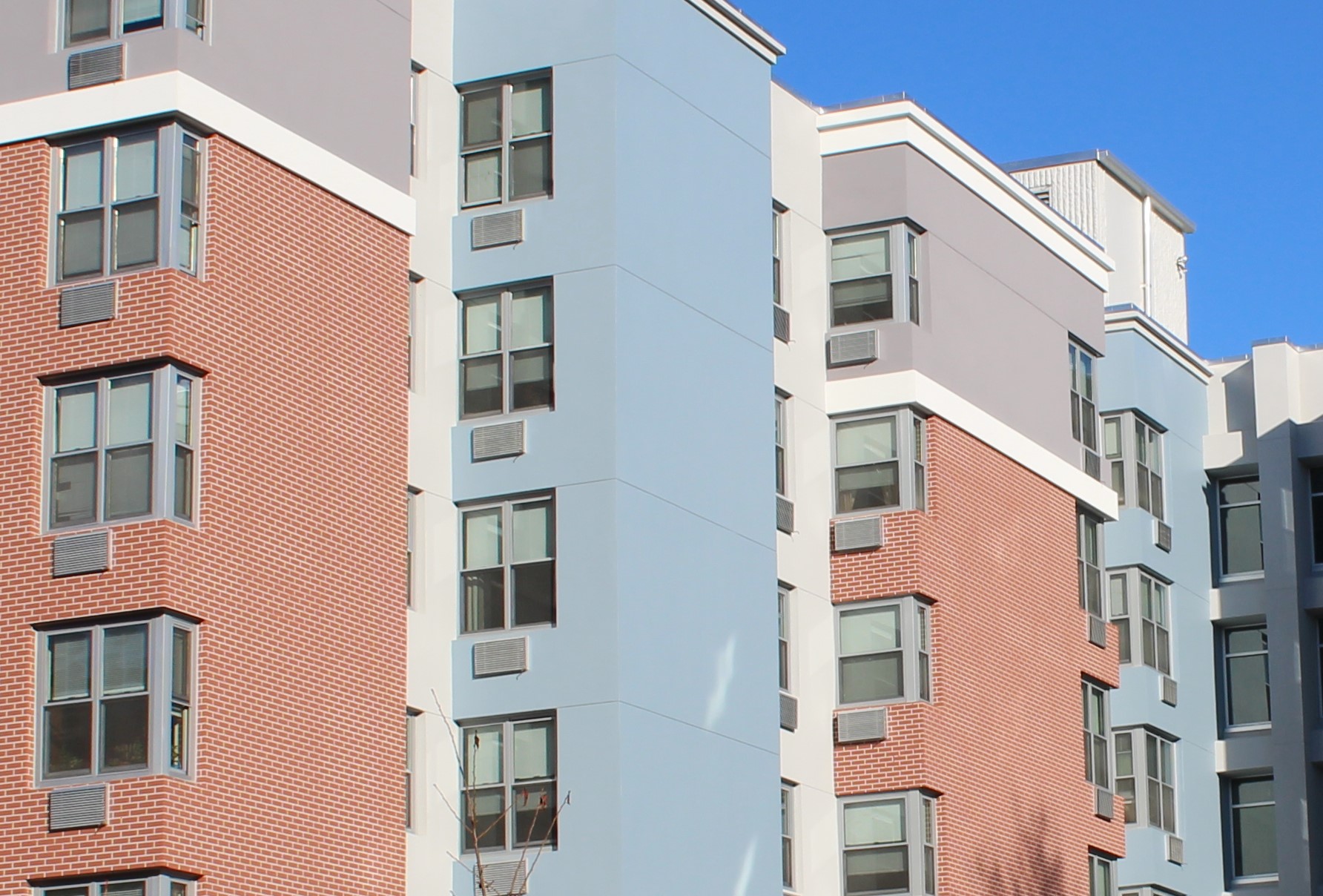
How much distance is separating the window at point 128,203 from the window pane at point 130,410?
1359 mm

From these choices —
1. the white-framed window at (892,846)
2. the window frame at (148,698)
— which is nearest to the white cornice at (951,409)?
the white-framed window at (892,846)

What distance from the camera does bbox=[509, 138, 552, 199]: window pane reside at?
3366 centimetres

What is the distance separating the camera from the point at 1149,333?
50.1 m

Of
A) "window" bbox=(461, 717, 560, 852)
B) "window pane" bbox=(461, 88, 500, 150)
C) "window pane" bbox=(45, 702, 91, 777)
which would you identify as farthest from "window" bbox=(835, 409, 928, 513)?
"window pane" bbox=(45, 702, 91, 777)

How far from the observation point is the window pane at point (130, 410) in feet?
92.1

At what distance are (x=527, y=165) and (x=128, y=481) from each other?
8.28m

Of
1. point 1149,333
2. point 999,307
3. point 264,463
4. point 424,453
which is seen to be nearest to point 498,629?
point 424,453

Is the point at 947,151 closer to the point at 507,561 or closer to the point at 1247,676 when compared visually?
the point at 507,561

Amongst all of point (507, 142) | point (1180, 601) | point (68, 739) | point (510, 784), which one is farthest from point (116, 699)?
point (1180, 601)

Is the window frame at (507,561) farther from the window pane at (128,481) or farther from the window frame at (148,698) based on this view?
the window pane at (128,481)

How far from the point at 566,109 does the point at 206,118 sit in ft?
20.5

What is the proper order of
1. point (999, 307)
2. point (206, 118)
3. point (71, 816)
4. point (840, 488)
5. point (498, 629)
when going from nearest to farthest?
point (71, 816), point (206, 118), point (498, 629), point (840, 488), point (999, 307)

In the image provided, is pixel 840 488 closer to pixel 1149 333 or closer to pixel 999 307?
pixel 999 307

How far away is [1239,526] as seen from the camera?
52.5 metres
